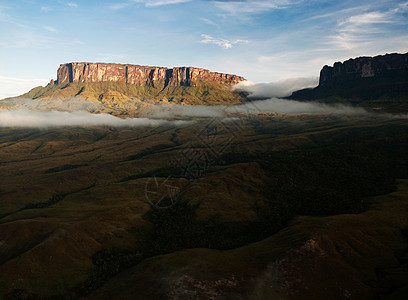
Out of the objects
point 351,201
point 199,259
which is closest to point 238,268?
point 199,259

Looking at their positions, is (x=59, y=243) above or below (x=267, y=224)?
above

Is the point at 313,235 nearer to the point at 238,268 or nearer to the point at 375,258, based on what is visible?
the point at 375,258

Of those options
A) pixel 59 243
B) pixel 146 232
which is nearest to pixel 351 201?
pixel 146 232

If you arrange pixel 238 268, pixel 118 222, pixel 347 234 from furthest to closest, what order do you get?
pixel 118 222, pixel 347 234, pixel 238 268

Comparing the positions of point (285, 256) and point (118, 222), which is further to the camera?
point (118, 222)

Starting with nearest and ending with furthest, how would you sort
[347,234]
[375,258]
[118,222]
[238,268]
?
[238,268], [375,258], [347,234], [118,222]

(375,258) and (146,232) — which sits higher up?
(375,258)

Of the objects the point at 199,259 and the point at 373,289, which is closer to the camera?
the point at 373,289

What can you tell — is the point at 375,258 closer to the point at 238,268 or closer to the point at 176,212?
the point at 238,268

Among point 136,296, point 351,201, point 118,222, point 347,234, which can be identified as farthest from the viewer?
point 351,201
